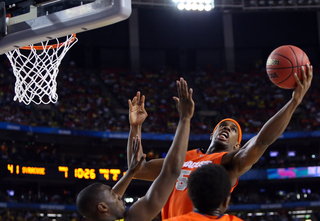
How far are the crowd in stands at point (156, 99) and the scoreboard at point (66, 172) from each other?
2117 mm

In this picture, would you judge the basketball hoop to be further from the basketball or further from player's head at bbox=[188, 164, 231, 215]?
player's head at bbox=[188, 164, 231, 215]

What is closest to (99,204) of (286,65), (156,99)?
(286,65)

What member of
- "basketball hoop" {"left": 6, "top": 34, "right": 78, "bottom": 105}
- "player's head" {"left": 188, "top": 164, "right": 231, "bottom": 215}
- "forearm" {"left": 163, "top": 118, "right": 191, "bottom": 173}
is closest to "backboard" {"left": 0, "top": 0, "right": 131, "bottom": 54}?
"basketball hoop" {"left": 6, "top": 34, "right": 78, "bottom": 105}

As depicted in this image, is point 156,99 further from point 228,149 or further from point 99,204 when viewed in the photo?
point 99,204

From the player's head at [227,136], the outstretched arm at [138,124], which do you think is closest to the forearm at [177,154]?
the outstretched arm at [138,124]

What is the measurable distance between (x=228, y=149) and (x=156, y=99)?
1845 centimetres

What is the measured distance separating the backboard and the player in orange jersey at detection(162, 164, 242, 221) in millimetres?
1860

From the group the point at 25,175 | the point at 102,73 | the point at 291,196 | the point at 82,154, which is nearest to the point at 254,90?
the point at 291,196

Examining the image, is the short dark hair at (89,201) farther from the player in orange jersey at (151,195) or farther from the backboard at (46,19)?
the backboard at (46,19)

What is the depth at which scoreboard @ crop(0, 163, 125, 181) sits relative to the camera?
52.4 ft

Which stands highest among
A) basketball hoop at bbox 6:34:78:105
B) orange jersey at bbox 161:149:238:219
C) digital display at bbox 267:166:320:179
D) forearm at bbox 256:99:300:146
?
Answer: basketball hoop at bbox 6:34:78:105

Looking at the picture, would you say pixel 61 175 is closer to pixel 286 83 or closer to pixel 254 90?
pixel 254 90

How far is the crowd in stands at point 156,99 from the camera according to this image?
18828 millimetres

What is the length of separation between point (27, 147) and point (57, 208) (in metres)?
4.03
